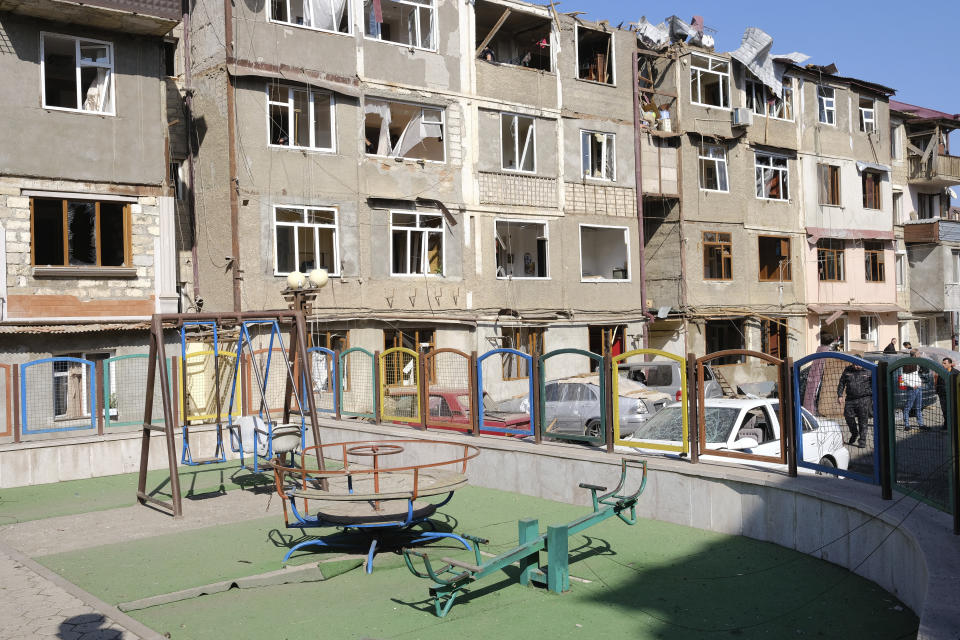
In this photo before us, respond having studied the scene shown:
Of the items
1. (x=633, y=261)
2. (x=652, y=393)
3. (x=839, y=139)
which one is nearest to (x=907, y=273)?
(x=839, y=139)

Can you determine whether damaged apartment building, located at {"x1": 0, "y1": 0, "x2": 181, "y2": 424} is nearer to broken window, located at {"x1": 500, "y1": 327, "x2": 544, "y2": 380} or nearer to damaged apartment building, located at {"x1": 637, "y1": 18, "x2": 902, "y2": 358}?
broken window, located at {"x1": 500, "y1": 327, "x2": 544, "y2": 380}

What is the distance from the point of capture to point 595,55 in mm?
30750

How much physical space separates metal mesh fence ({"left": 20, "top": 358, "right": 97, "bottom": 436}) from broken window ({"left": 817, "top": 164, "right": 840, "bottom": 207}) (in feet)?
96.9

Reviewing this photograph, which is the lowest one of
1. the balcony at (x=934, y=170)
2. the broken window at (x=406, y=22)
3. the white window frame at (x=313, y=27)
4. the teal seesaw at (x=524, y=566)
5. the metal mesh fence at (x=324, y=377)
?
the teal seesaw at (x=524, y=566)

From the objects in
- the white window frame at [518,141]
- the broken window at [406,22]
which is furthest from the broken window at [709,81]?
the broken window at [406,22]

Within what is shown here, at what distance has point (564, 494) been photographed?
1156 cm

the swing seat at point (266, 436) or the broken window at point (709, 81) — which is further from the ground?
the broken window at point (709, 81)

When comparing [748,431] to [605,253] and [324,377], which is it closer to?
[324,377]

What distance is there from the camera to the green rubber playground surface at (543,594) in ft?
22.2

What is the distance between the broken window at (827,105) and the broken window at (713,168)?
6.26 metres

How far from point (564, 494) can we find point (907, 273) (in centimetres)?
3644

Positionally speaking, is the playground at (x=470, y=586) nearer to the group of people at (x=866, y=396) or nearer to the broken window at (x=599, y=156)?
the group of people at (x=866, y=396)

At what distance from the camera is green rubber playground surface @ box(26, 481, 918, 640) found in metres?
6.78

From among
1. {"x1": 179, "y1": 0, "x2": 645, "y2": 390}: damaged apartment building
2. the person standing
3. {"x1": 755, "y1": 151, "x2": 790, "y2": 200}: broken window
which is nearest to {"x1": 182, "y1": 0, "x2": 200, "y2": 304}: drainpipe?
{"x1": 179, "y1": 0, "x2": 645, "y2": 390}: damaged apartment building
